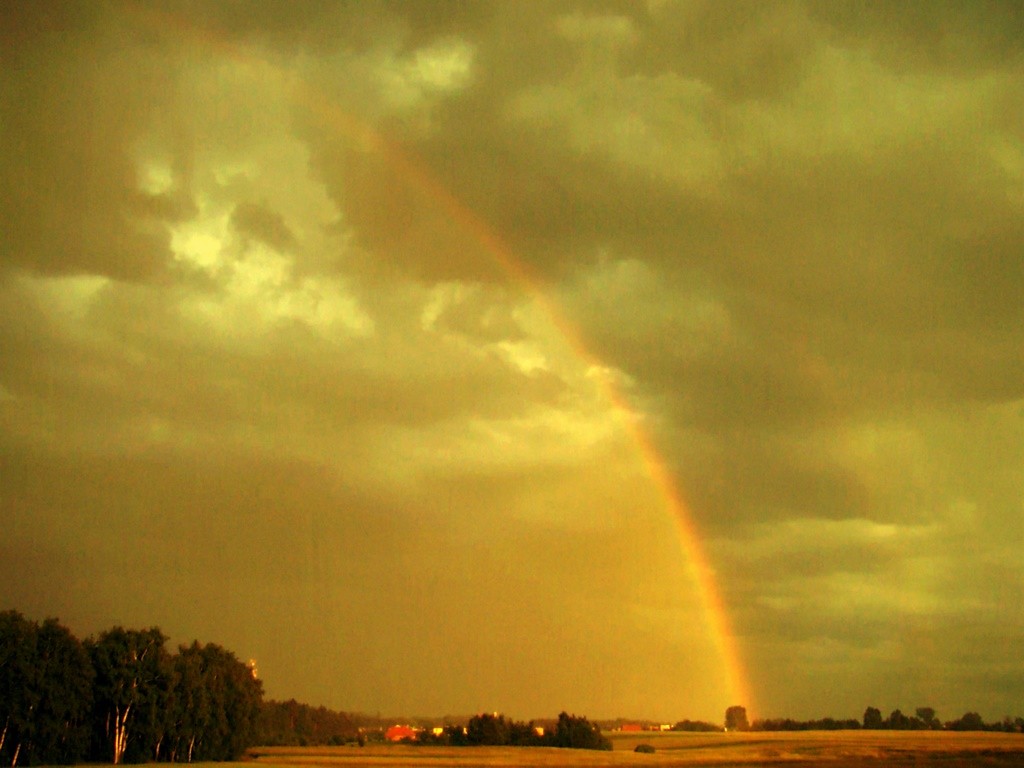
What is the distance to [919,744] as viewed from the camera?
4350 inches

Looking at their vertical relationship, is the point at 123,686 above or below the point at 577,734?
above

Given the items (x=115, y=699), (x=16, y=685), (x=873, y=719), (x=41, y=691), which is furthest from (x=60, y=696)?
(x=873, y=719)

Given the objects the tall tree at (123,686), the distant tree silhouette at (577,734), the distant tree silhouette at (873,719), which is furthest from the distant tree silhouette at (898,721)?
the tall tree at (123,686)

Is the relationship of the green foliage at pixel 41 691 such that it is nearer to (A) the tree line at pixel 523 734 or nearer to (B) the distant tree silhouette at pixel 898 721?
(A) the tree line at pixel 523 734

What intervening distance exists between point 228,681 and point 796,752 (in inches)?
2895

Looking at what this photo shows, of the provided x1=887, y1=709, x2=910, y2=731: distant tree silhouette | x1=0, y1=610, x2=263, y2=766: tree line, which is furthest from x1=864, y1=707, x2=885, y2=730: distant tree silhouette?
x1=0, y1=610, x2=263, y2=766: tree line

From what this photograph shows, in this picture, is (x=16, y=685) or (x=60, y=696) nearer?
(x=16, y=685)

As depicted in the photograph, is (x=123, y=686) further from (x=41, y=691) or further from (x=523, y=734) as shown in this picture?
(x=523, y=734)

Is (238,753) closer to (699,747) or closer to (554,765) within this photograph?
(554,765)

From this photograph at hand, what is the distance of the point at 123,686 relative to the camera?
102m

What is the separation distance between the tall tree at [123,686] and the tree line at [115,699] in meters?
0.11

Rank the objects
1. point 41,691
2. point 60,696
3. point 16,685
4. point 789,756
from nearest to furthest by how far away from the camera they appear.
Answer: point 16,685 < point 41,691 < point 60,696 < point 789,756

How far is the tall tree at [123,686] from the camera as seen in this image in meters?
102

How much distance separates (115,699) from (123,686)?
1518 millimetres
